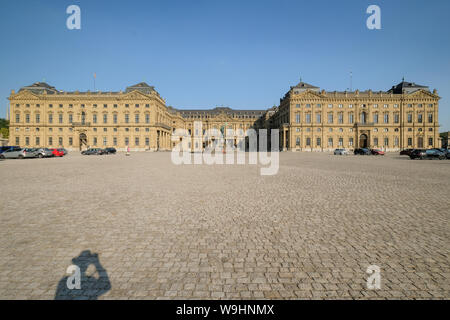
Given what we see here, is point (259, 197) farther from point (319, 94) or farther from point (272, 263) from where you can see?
point (319, 94)

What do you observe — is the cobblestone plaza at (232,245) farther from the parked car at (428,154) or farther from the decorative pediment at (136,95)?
the decorative pediment at (136,95)

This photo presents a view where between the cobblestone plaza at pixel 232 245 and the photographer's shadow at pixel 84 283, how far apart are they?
7cm

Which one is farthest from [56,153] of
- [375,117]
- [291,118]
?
[375,117]

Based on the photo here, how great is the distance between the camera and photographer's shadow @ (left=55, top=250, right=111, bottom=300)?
2.76m

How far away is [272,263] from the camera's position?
3.46 meters

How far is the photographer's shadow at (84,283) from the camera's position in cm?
276

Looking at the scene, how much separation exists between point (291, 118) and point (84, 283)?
66.8 meters

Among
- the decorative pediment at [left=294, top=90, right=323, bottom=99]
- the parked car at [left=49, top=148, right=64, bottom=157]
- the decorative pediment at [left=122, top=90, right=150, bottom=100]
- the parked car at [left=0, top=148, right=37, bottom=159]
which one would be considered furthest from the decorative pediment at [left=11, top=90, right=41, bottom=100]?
the decorative pediment at [left=294, top=90, right=323, bottom=99]

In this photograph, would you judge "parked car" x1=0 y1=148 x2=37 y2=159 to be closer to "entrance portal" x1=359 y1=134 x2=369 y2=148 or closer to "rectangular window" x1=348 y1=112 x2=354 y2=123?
"rectangular window" x1=348 y1=112 x2=354 y2=123

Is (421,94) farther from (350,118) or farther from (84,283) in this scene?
(84,283)

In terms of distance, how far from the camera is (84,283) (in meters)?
2.98

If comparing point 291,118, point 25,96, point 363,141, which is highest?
point 25,96

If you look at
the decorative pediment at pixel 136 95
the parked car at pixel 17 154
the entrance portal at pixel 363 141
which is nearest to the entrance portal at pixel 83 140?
the decorative pediment at pixel 136 95
